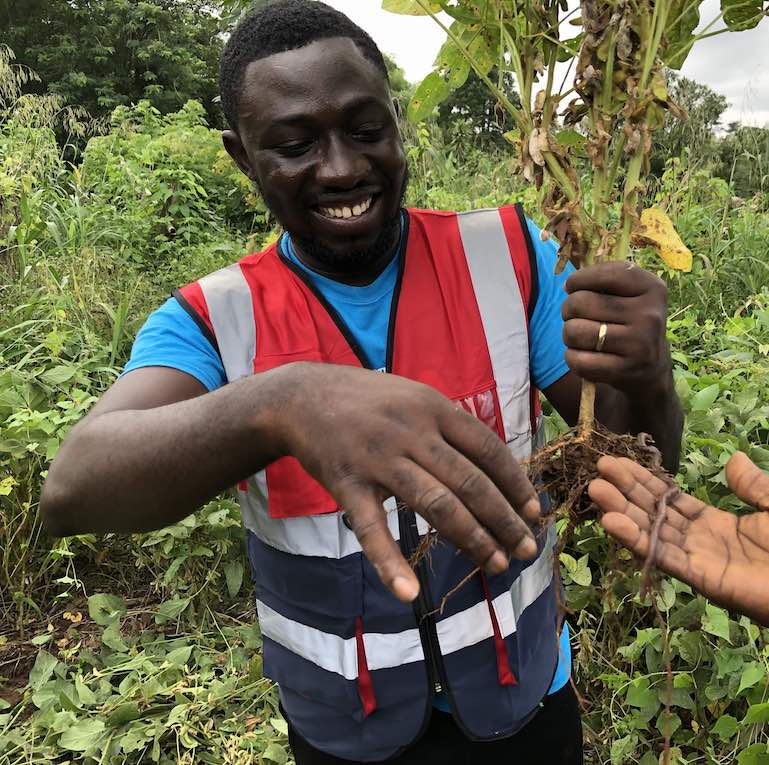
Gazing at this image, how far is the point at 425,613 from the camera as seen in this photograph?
3.84ft

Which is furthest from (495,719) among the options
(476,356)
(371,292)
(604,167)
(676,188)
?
(676,188)

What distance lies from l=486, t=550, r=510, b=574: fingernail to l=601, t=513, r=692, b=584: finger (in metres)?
0.40

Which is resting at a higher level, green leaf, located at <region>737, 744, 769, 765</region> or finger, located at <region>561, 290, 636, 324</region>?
finger, located at <region>561, 290, 636, 324</region>

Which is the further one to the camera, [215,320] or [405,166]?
[405,166]

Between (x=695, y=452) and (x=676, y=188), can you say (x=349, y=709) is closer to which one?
(x=695, y=452)

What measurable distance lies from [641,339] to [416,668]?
709 millimetres

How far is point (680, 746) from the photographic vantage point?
1888 mm

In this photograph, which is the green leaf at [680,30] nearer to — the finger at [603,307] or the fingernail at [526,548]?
the finger at [603,307]

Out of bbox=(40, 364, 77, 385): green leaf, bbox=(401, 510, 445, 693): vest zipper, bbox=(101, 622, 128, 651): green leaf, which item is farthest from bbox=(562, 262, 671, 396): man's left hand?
bbox=(40, 364, 77, 385): green leaf

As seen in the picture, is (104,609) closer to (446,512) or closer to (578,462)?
(578,462)

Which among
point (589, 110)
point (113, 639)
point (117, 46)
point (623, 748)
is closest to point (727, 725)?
point (623, 748)

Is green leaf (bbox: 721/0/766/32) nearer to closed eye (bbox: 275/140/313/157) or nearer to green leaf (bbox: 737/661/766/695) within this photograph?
closed eye (bbox: 275/140/313/157)

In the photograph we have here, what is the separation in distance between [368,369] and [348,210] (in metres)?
0.43

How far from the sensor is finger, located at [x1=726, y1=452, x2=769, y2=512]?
1190 millimetres
